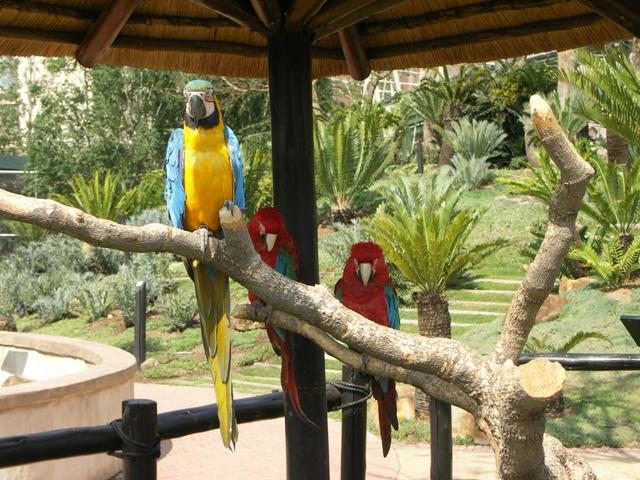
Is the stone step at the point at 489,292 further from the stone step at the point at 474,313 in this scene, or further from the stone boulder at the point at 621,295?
the stone boulder at the point at 621,295

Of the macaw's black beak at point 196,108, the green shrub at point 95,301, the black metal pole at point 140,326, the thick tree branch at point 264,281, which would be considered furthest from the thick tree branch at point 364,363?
the green shrub at point 95,301

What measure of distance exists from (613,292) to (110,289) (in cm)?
703

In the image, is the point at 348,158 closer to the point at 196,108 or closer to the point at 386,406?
the point at 386,406

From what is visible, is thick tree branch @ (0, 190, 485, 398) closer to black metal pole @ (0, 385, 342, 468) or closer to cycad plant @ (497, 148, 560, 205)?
black metal pole @ (0, 385, 342, 468)

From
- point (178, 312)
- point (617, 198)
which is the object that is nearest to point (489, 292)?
point (617, 198)

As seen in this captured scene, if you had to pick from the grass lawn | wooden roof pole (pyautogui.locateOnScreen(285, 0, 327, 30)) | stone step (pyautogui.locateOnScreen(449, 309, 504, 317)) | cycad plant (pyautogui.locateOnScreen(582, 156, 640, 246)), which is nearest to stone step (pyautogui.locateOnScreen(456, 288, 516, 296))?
the grass lawn

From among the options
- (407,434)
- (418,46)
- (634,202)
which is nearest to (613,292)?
(634,202)

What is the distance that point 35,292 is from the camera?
1285cm

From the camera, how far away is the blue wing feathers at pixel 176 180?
7.24 ft

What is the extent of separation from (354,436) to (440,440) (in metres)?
0.32

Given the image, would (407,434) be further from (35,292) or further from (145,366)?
(35,292)

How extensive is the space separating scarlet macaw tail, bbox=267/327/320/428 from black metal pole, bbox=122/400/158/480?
424mm

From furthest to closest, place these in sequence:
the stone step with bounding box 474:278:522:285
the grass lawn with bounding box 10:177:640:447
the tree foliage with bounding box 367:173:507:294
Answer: the stone step with bounding box 474:278:522:285 < the tree foliage with bounding box 367:173:507:294 < the grass lawn with bounding box 10:177:640:447

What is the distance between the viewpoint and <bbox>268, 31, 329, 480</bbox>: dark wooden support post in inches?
94.0
